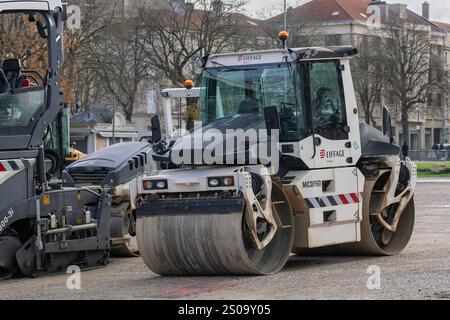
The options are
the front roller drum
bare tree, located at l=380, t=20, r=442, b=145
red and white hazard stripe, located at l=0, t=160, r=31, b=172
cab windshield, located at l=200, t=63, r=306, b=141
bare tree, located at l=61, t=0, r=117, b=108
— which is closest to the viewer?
the front roller drum

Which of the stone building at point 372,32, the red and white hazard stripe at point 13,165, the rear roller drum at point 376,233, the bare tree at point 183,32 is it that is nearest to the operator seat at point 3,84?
the red and white hazard stripe at point 13,165

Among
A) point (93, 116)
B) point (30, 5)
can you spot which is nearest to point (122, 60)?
point (93, 116)

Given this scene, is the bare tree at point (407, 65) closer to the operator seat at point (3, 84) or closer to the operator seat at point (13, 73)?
the operator seat at point (13, 73)

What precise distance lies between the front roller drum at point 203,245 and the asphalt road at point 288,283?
16 centimetres

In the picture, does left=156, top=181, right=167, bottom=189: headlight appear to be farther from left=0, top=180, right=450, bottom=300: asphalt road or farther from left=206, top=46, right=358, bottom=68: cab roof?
left=206, top=46, right=358, bottom=68: cab roof

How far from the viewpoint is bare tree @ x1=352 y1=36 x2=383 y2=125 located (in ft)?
227

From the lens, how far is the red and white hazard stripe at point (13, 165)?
1362 cm

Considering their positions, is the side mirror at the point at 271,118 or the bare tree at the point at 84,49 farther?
the bare tree at the point at 84,49

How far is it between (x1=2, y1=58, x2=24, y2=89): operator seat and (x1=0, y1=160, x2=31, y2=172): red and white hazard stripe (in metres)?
1.17

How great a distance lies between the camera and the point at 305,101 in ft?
46.1

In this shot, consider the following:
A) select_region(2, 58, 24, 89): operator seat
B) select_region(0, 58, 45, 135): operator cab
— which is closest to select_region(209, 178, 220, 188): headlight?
select_region(0, 58, 45, 135): operator cab

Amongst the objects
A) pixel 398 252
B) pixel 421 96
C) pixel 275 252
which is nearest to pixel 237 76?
pixel 275 252

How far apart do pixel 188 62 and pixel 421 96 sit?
3010 centimetres

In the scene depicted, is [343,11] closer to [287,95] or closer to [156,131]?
[156,131]
